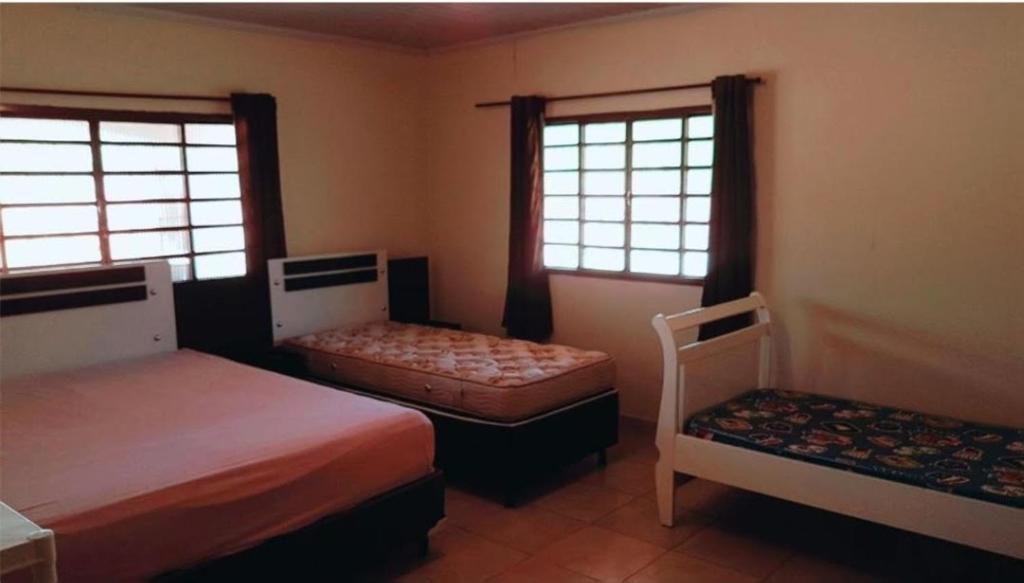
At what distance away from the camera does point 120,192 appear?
4.05m

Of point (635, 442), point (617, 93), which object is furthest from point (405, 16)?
point (635, 442)

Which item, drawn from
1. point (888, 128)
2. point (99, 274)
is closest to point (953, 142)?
point (888, 128)

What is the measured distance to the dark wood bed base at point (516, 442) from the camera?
342cm

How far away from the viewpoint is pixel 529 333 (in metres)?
4.90

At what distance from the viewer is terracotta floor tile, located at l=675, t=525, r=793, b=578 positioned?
114 inches

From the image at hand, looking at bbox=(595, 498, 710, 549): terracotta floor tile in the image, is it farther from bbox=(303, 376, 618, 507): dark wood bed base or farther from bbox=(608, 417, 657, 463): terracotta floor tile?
bbox=(608, 417, 657, 463): terracotta floor tile

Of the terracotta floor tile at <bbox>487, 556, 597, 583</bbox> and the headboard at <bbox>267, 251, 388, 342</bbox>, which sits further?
the headboard at <bbox>267, 251, 388, 342</bbox>

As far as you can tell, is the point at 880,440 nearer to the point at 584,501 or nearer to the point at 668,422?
the point at 668,422

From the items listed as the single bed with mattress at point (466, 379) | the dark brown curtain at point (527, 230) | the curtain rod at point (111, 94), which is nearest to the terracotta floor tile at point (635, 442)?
the single bed with mattress at point (466, 379)

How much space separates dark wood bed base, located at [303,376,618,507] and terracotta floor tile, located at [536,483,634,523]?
13cm

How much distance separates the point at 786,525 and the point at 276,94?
3.72 metres

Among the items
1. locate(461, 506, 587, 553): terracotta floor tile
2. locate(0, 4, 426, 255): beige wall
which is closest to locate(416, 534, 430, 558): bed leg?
locate(461, 506, 587, 553): terracotta floor tile

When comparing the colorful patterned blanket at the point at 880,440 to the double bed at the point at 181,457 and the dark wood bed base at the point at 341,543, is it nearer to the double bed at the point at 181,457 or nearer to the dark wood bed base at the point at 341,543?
the dark wood bed base at the point at 341,543

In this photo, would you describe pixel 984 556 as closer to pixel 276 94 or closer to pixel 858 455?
pixel 858 455
